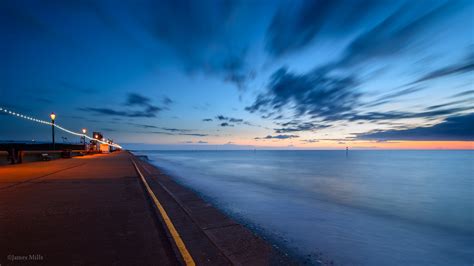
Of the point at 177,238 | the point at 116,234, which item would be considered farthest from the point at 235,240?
the point at 116,234

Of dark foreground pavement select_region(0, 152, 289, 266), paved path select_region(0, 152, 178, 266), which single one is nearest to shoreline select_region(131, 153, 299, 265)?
dark foreground pavement select_region(0, 152, 289, 266)

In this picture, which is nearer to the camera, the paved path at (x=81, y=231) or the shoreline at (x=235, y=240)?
the paved path at (x=81, y=231)

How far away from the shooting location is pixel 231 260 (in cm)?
427

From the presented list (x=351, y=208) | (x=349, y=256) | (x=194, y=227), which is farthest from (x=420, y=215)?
(x=194, y=227)

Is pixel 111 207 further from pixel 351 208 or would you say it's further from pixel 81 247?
pixel 351 208

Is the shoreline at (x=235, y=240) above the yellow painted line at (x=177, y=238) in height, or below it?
below

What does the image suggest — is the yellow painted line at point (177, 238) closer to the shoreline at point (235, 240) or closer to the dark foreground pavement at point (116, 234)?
the dark foreground pavement at point (116, 234)

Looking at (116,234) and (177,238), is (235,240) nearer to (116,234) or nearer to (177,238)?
(177,238)

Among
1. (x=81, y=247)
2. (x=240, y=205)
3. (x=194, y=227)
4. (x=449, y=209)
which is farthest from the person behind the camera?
(x=449, y=209)

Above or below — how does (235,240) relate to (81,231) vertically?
below

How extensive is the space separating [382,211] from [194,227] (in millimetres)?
12280

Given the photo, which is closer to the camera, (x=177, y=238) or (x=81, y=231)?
(x=177, y=238)

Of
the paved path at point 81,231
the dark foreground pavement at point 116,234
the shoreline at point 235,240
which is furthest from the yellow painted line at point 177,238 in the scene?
the shoreline at point 235,240

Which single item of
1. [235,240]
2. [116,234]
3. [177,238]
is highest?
[116,234]
